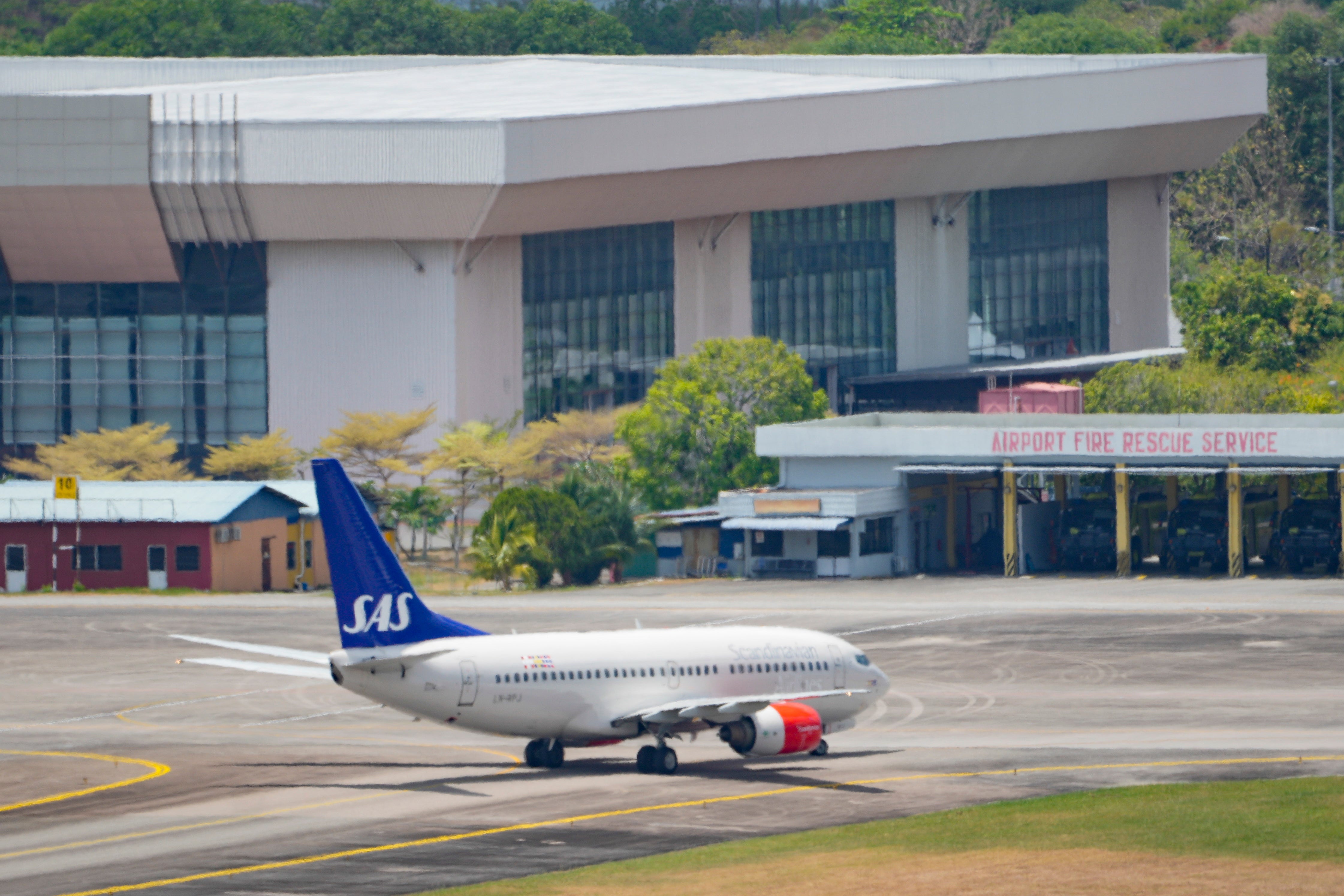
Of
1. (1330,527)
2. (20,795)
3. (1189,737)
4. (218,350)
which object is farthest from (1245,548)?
(20,795)

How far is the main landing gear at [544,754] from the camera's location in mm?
50469

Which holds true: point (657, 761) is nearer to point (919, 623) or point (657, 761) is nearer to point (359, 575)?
point (359, 575)

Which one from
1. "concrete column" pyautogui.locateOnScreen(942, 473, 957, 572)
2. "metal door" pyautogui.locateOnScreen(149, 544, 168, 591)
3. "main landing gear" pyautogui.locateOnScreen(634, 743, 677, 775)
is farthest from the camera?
"concrete column" pyautogui.locateOnScreen(942, 473, 957, 572)

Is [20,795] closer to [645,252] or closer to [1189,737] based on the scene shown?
[1189,737]

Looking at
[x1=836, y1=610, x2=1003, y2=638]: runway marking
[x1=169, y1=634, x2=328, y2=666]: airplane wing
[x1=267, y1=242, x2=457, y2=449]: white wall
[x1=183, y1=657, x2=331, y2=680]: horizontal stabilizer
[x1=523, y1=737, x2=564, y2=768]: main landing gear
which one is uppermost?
[x1=267, y1=242, x2=457, y2=449]: white wall

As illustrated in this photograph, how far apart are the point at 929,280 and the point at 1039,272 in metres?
11.8

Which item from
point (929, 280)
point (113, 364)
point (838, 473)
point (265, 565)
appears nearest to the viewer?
point (265, 565)

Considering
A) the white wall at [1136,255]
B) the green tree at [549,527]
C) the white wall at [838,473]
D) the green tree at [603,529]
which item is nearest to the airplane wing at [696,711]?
the green tree at [549,527]

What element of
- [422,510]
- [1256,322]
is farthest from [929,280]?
[422,510]

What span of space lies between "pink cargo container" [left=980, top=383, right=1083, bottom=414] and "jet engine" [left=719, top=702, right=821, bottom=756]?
77.3m

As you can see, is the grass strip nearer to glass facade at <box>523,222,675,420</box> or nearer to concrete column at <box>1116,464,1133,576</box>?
concrete column at <box>1116,464,1133,576</box>

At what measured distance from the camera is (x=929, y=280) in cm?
15250

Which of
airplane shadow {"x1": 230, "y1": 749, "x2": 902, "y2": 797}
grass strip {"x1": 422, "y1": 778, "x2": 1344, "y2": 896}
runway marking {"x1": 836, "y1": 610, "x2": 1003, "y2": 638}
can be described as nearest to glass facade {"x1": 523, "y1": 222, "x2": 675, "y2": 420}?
runway marking {"x1": 836, "y1": 610, "x2": 1003, "y2": 638}

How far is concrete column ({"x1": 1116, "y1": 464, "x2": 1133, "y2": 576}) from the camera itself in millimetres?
98312
